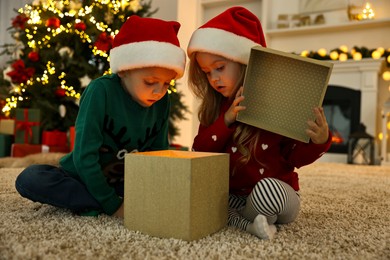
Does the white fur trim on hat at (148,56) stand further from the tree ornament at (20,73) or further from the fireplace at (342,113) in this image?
the fireplace at (342,113)

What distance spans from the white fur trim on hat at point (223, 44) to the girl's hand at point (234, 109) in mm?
A: 87

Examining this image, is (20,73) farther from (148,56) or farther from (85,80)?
(148,56)

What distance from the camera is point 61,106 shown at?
2096 millimetres

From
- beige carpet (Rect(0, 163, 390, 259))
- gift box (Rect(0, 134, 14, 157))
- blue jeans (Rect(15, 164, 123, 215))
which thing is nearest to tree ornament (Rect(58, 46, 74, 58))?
gift box (Rect(0, 134, 14, 157))

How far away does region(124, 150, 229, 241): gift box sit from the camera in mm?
643

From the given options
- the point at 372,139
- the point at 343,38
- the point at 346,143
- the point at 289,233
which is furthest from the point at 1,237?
the point at 343,38

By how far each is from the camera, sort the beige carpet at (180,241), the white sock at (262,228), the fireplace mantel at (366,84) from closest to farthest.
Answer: the beige carpet at (180,241)
the white sock at (262,228)
the fireplace mantel at (366,84)

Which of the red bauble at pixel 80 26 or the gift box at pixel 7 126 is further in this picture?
the gift box at pixel 7 126

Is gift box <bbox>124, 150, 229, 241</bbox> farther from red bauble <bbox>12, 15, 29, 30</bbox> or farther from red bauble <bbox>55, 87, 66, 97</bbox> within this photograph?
red bauble <bbox>12, 15, 29, 30</bbox>

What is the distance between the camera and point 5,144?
215 centimetres

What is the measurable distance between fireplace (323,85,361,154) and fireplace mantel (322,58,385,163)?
5cm

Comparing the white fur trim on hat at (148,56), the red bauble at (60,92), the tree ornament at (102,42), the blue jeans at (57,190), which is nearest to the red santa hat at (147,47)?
the white fur trim on hat at (148,56)

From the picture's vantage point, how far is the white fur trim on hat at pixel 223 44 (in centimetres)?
86

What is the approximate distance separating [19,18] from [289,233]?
2046 millimetres
